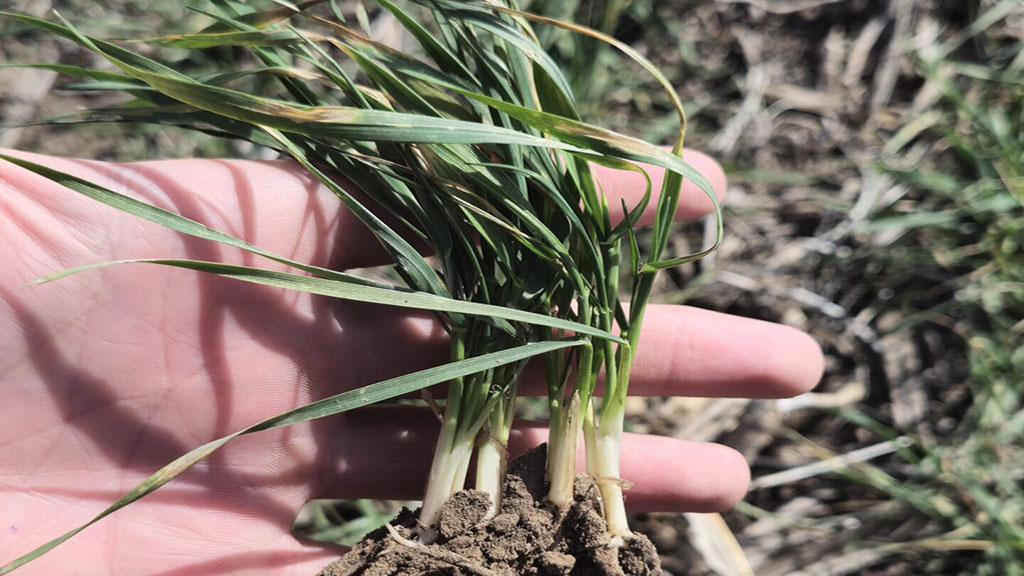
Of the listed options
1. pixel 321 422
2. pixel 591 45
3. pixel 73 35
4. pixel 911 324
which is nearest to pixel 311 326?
pixel 321 422

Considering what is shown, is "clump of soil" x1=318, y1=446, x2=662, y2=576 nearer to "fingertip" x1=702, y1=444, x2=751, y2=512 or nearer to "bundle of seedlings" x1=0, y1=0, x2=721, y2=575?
"bundle of seedlings" x1=0, y1=0, x2=721, y2=575

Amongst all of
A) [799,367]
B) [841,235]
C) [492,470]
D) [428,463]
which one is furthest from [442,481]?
[841,235]

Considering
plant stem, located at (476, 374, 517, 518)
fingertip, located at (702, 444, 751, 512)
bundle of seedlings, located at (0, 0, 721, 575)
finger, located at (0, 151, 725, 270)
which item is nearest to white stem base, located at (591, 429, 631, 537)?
bundle of seedlings, located at (0, 0, 721, 575)

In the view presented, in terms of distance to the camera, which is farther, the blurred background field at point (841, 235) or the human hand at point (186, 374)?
the blurred background field at point (841, 235)

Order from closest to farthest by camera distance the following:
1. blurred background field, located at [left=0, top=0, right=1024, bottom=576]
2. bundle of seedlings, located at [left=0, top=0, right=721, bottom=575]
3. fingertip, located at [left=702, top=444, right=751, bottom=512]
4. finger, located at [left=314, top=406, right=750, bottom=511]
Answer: bundle of seedlings, located at [left=0, top=0, right=721, bottom=575], finger, located at [left=314, top=406, right=750, bottom=511], fingertip, located at [left=702, top=444, right=751, bottom=512], blurred background field, located at [left=0, top=0, right=1024, bottom=576]

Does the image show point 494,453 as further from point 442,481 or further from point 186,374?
point 186,374

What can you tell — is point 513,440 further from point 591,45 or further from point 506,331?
point 591,45

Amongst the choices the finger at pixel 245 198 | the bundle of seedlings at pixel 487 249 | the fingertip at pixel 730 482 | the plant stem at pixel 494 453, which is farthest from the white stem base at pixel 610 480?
the finger at pixel 245 198

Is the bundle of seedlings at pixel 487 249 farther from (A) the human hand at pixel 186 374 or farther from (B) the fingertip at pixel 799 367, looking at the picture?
(B) the fingertip at pixel 799 367
